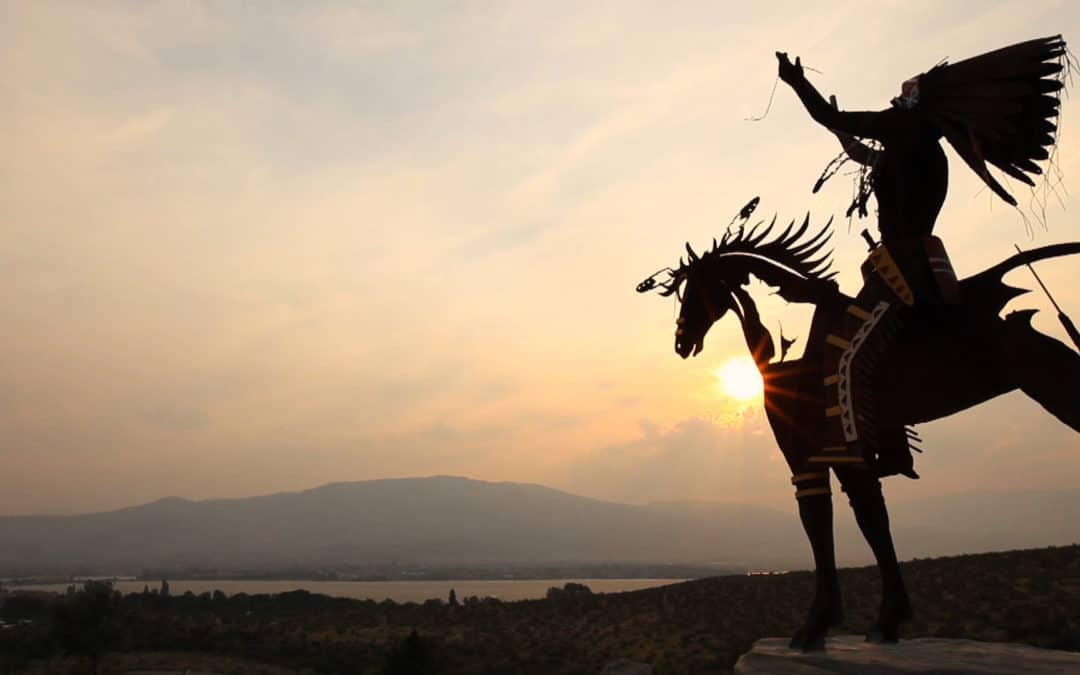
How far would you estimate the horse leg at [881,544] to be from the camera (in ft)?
27.1

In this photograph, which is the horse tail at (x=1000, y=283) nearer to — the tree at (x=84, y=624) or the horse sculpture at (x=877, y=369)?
the horse sculpture at (x=877, y=369)

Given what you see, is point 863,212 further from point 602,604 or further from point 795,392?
point 602,604

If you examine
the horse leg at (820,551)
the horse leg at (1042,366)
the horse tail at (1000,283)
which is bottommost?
the horse leg at (820,551)

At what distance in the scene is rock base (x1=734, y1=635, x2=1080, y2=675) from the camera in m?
6.59

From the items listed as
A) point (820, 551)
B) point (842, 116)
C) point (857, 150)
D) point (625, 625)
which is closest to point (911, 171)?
point (842, 116)

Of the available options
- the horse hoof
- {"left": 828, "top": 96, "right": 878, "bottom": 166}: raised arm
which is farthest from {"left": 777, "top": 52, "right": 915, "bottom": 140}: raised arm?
the horse hoof

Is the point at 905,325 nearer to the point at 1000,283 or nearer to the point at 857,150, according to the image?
the point at 1000,283

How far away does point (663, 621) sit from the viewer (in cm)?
3203

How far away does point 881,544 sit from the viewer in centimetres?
824

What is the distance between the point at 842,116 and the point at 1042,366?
275cm

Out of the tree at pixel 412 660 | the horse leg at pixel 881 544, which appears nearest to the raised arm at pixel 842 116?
the horse leg at pixel 881 544

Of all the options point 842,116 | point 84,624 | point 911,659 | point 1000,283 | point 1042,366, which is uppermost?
point 842,116

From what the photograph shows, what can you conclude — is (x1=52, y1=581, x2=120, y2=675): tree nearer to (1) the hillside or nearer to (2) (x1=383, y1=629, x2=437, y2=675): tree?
(1) the hillside

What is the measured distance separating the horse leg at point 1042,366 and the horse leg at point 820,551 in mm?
2248
